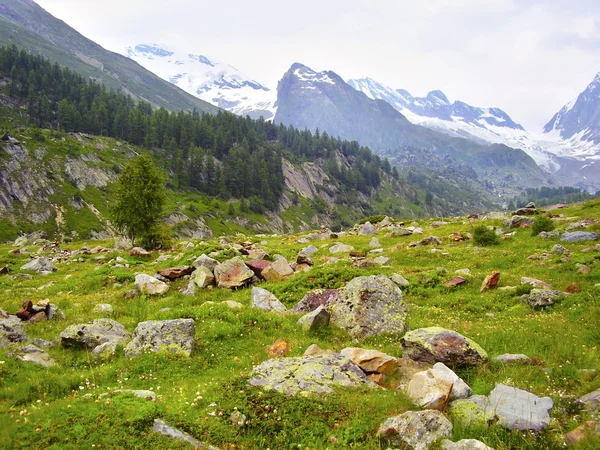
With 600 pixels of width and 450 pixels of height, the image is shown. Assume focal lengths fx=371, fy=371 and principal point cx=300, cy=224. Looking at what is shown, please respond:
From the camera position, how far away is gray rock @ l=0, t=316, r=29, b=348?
12903 mm

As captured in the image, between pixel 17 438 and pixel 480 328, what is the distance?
14.5m

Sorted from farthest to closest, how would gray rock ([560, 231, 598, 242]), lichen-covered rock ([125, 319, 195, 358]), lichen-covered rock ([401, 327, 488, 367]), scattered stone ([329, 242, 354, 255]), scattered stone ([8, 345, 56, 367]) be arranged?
1. scattered stone ([329, 242, 354, 255])
2. gray rock ([560, 231, 598, 242])
3. lichen-covered rock ([125, 319, 195, 358])
4. scattered stone ([8, 345, 56, 367])
5. lichen-covered rock ([401, 327, 488, 367])

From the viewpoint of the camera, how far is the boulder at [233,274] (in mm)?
21333

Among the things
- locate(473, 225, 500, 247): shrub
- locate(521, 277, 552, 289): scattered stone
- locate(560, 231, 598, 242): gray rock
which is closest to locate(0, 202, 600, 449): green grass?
locate(521, 277, 552, 289): scattered stone

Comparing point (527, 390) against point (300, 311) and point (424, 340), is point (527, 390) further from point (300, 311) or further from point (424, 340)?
point (300, 311)

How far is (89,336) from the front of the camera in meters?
13.2

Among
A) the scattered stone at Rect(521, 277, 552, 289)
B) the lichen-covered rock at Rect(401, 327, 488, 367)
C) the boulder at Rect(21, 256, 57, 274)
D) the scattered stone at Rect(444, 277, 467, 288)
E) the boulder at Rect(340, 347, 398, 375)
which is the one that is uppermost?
the scattered stone at Rect(521, 277, 552, 289)

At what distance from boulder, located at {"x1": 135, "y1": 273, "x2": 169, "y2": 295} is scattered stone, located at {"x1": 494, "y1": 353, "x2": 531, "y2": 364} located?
16473 millimetres

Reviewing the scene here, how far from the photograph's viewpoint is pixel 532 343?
12.5 m

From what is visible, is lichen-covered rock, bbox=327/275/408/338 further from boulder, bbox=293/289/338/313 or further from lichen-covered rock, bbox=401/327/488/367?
lichen-covered rock, bbox=401/327/488/367

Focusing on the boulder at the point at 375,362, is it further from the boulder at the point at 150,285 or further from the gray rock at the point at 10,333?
the boulder at the point at 150,285

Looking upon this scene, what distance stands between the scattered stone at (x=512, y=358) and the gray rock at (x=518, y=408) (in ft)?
7.69

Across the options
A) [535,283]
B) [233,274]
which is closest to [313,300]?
[233,274]

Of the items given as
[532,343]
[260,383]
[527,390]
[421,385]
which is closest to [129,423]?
[260,383]
